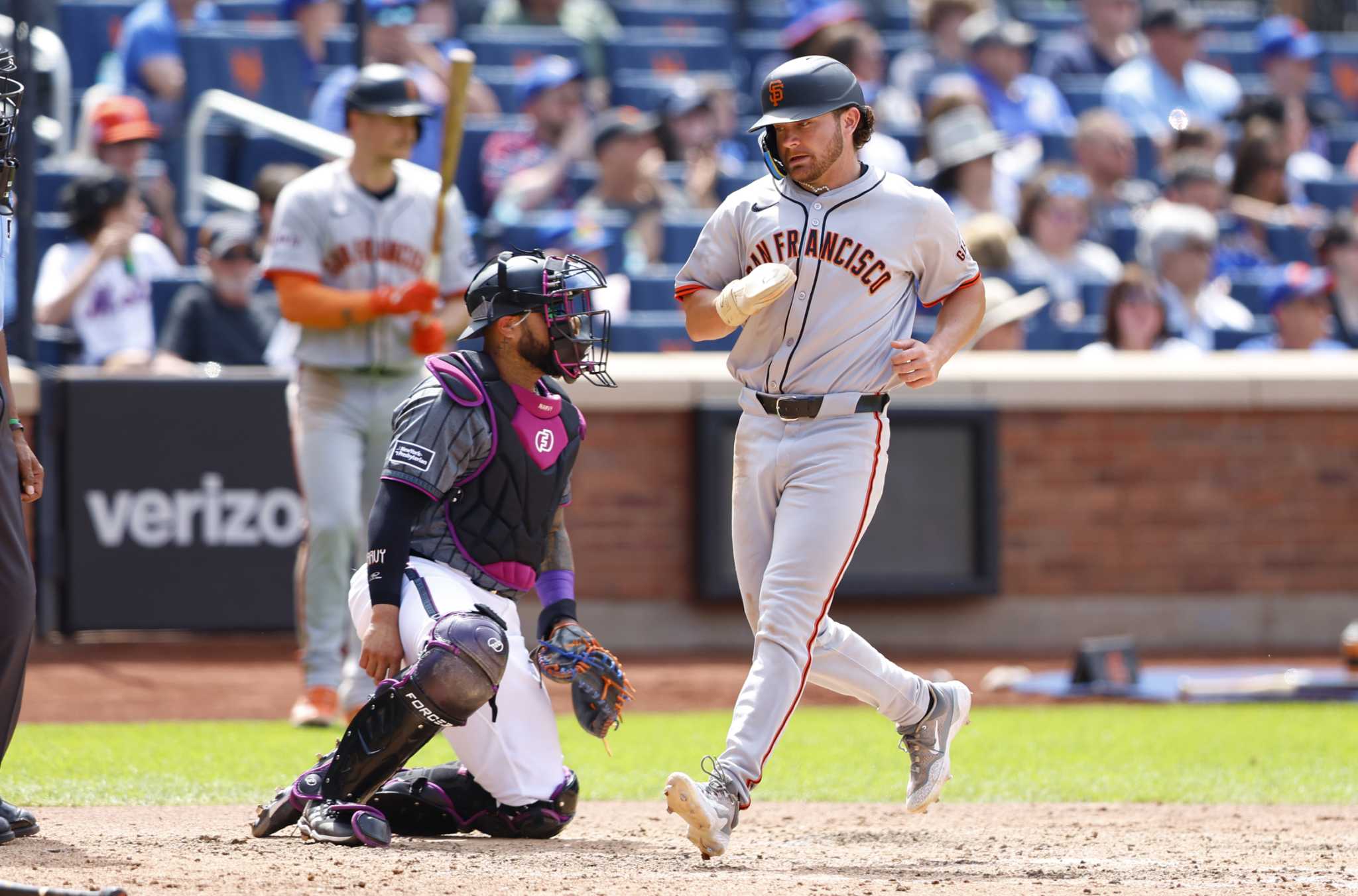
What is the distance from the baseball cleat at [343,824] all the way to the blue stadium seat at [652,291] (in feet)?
20.0

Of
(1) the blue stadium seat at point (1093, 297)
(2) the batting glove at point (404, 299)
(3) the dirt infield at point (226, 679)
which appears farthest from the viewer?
(1) the blue stadium seat at point (1093, 297)

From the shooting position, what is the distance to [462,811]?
464 centimetres

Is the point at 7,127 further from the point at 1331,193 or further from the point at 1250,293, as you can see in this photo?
the point at 1331,193

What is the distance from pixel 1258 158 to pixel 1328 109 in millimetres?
2323

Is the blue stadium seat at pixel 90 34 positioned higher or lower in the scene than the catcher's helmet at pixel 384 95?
lower

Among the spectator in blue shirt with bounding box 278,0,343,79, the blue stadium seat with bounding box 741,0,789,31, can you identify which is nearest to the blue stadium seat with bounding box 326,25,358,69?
the spectator in blue shirt with bounding box 278,0,343,79

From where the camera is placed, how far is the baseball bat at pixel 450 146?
6.79 meters

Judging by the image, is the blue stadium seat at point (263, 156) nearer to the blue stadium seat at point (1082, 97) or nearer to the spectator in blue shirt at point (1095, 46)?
the blue stadium seat at point (1082, 97)

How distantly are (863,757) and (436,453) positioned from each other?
8.61 ft

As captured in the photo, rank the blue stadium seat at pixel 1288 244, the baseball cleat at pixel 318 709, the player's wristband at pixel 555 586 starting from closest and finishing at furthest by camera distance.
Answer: the player's wristband at pixel 555 586, the baseball cleat at pixel 318 709, the blue stadium seat at pixel 1288 244

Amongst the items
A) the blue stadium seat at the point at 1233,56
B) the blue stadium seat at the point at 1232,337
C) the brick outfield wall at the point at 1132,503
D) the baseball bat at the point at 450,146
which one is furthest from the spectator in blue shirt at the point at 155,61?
the blue stadium seat at the point at 1233,56

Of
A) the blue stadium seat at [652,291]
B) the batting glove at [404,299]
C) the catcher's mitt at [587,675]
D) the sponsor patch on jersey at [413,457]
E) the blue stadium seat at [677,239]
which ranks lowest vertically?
the blue stadium seat at [652,291]

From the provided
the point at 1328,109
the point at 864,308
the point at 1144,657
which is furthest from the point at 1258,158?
the point at 864,308

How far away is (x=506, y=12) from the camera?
12859mm
